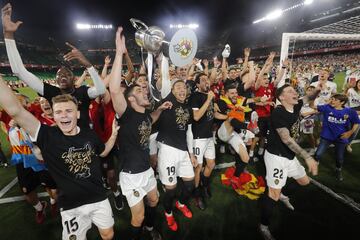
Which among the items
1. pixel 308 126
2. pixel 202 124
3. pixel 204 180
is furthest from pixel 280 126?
pixel 308 126

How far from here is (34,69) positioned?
40.2 meters

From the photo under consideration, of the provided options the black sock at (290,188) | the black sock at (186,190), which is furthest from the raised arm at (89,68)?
the black sock at (290,188)

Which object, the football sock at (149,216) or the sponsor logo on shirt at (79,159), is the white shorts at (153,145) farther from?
the sponsor logo on shirt at (79,159)

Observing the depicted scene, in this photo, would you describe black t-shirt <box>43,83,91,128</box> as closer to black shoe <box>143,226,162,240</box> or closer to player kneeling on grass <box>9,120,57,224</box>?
player kneeling on grass <box>9,120,57,224</box>

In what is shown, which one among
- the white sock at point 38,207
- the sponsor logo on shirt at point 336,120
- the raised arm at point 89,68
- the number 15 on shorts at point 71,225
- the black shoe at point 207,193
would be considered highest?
the raised arm at point 89,68

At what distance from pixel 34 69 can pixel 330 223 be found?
4818cm

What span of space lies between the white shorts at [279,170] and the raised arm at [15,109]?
10.0ft

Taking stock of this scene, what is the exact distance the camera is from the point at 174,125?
3510 mm

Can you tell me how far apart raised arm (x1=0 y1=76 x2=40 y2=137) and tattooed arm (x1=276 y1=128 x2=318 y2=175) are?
9.76 feet

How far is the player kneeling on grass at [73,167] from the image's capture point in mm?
2164

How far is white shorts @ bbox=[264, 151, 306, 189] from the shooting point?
3221mm

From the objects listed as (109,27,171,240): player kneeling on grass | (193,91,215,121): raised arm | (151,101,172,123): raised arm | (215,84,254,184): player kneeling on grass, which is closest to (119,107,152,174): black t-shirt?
(109,27,171,240): player kneeling on grass

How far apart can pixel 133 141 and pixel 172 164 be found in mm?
844

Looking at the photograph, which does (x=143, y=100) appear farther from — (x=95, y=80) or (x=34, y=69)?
(x=34, y=69)
